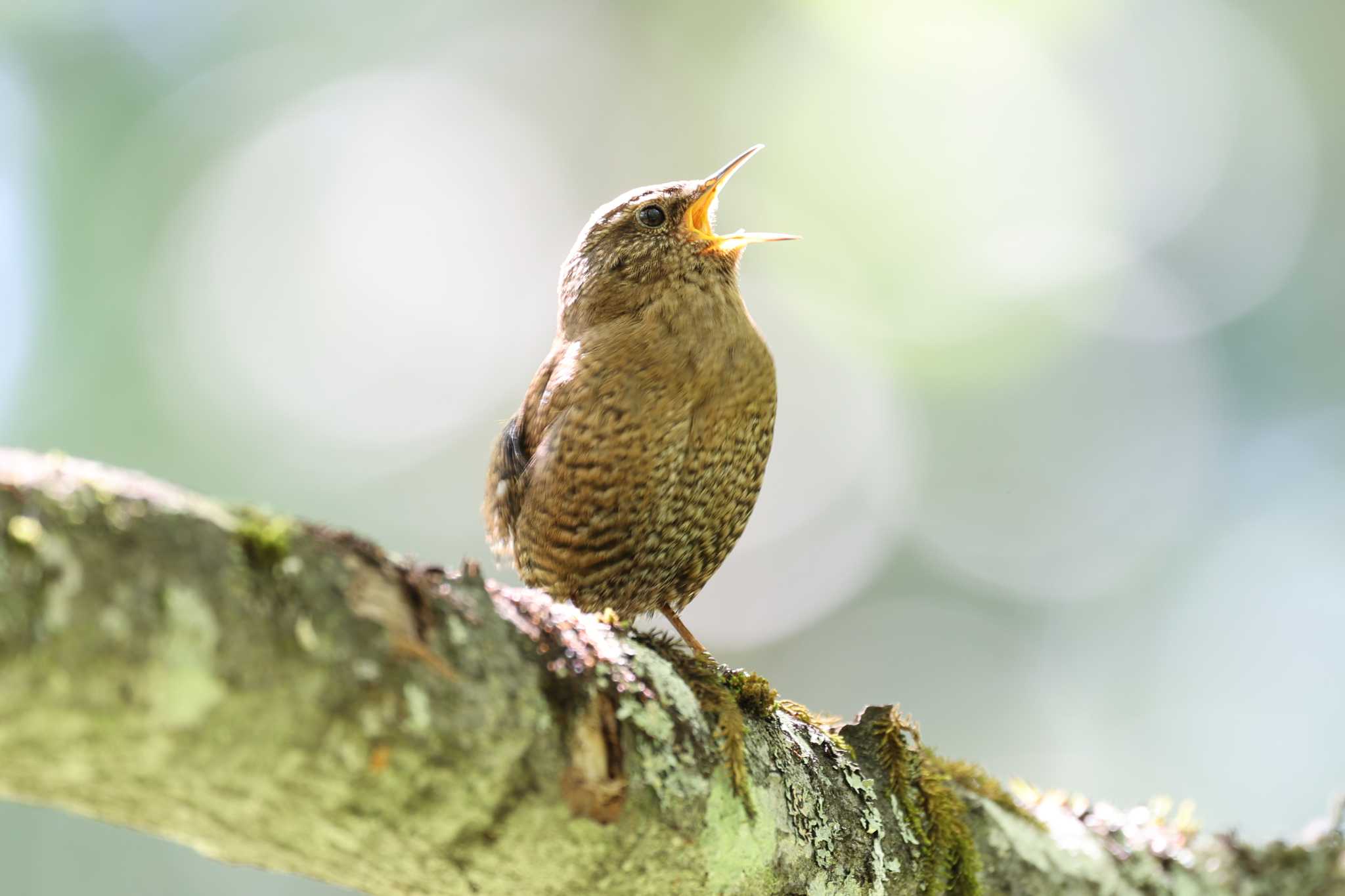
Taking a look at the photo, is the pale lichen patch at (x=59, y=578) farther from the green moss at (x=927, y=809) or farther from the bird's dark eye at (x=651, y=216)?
the bird's dark eye at (x=651, y=216)

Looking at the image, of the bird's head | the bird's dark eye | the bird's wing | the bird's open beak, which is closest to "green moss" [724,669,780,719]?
the bird's wing

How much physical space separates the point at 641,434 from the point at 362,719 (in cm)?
162

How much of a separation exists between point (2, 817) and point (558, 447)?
29.5 feet

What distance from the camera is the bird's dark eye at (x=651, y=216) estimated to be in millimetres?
3625

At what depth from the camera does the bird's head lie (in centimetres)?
343

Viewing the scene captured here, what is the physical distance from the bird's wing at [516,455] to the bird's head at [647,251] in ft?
0.60

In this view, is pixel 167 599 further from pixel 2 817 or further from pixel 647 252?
pixel 2 817

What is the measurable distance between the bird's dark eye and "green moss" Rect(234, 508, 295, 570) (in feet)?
7.68

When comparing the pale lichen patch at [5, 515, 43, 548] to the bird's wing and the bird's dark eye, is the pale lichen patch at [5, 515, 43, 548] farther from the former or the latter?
the bird's dark eye

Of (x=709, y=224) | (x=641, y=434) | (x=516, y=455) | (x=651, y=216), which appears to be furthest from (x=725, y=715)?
(x=709, y=224)

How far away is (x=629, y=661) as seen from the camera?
6.40ft

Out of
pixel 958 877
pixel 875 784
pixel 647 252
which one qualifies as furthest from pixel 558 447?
pixel 958 877

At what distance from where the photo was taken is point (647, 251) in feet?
11.5

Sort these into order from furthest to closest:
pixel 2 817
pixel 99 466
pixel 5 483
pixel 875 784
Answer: pixel 2 817 → pixel 875 784 → pixel 99 466 → pixel 5 483
